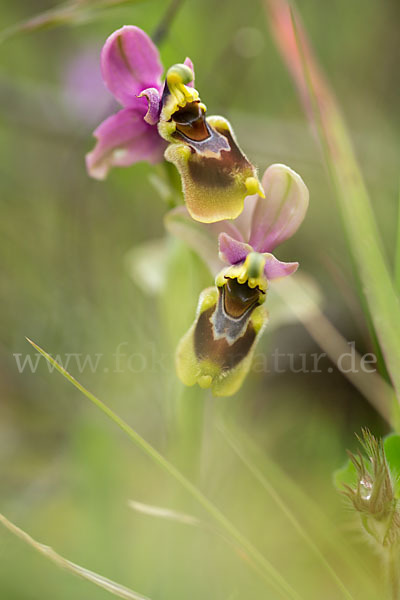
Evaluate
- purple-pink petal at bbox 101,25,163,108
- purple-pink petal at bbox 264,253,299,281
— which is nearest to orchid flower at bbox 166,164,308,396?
purple-pink petal at bbox 264,253,299,281

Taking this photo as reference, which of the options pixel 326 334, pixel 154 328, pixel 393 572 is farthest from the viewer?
Result: pixel 154 328

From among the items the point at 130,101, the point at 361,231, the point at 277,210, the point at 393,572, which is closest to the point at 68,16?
the point at 130,101

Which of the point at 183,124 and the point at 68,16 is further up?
the point at 68,16

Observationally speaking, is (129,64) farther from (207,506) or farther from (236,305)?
(207,506)

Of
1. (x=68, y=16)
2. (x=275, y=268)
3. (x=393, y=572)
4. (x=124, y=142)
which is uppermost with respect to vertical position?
(x=68, y=16)

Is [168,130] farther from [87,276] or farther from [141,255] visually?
[87,276]

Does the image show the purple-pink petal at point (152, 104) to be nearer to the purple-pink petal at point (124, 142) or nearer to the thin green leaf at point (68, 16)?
the purple-pink petal at point (124, 142)

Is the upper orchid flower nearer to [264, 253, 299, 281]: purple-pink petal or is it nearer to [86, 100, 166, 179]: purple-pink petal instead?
[86, 100, 166, 179]: purple-pink petal

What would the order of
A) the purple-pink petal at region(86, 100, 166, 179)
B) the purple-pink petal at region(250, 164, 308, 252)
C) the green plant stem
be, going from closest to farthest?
the green plant stem
the purple-pink petal at region(250, 164, 308, 252)
the purple-pink petal at region(86, 100, 166, 179)
